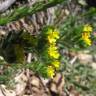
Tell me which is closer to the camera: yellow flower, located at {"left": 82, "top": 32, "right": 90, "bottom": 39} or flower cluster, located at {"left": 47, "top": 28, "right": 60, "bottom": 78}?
flower cluster, located at {"left": 47, "top": 28, "right": 60, "bottom": 78}

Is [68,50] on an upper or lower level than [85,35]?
lower

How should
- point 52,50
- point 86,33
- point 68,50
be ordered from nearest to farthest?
point 52,50 < point 86,33 < point 68,50

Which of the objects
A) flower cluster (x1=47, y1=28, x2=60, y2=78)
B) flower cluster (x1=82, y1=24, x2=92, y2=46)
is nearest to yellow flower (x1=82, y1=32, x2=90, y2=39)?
flower cluster (x1=82, y1=24, x2=92, y2=46)

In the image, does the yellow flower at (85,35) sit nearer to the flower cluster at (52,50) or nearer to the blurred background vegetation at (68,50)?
the blurred background vegetation at (68,50)

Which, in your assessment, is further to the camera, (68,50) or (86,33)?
(68,50)

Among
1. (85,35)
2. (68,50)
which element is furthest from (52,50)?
(68,50)

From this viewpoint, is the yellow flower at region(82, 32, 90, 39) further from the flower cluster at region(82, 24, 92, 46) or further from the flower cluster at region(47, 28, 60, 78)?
the flower cluster at region(47, 28, 60, 78)

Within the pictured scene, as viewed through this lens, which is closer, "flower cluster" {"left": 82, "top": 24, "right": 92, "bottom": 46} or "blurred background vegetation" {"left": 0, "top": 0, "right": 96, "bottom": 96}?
"blurred background vegetation" {"left": 0, "top": 0, "right": 96, "bottom": 96}

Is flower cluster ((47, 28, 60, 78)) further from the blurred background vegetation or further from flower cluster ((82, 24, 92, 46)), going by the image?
flower cluster ((82, 24, 92, 46))

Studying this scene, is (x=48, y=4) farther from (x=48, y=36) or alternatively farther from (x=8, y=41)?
(x=8, y=41)

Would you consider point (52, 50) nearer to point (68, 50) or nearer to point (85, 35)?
point (85, 35)

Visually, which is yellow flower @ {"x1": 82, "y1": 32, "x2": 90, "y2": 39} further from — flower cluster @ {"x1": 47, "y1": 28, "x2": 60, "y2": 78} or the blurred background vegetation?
flower cluster @ {"x1": 47, "y1": 28, "x2": 60, "y2": 78}
